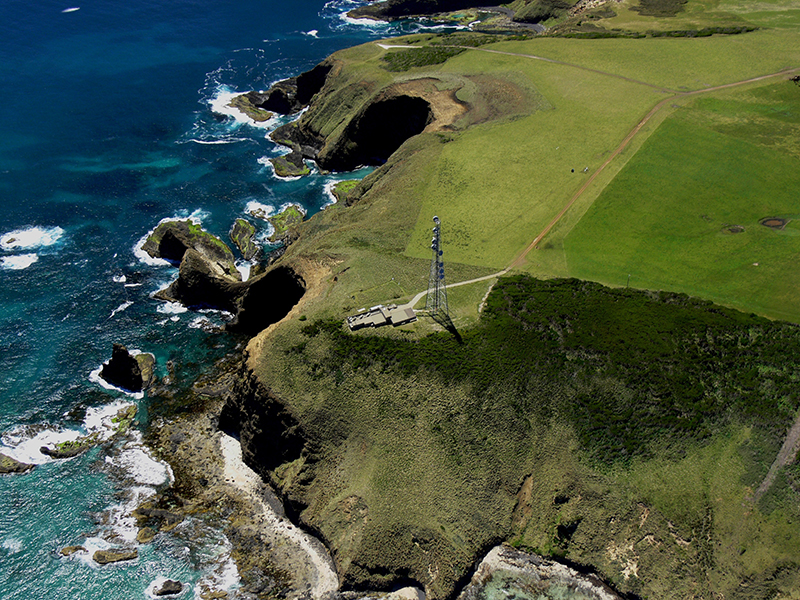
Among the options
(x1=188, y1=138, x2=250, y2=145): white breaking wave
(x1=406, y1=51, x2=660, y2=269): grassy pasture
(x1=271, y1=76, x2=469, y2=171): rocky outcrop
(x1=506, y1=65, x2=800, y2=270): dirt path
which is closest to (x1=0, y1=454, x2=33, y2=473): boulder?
(x1=406, y1=51, x2=660, y2=269): grassy pasture

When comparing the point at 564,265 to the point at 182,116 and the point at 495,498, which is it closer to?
the point at 495,498

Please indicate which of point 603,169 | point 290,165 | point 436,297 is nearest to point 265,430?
point 436,297

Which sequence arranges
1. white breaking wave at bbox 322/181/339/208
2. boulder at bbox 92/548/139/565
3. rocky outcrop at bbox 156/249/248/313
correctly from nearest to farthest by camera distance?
boulder at bbox 92/548/139/565
rocky outcrop at bbox 156/249/248/313
white breaking wave at bbox 322/181/339/208

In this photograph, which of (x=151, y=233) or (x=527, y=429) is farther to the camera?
(x=151, y=233)

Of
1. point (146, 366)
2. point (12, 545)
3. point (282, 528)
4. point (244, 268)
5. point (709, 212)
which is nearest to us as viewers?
point (12, 545)

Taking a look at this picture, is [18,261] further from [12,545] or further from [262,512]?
[262,512]

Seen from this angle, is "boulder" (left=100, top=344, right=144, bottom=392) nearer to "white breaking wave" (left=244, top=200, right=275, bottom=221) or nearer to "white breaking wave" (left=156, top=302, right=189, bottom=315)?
"white breaking wave" (left=156, top=302, right=189, bottom=315)

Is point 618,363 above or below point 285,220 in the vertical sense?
below

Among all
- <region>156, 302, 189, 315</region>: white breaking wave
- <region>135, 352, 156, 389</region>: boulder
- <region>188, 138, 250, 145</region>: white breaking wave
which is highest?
<region>188, 138, 250, 145</region>: white breaking wave
